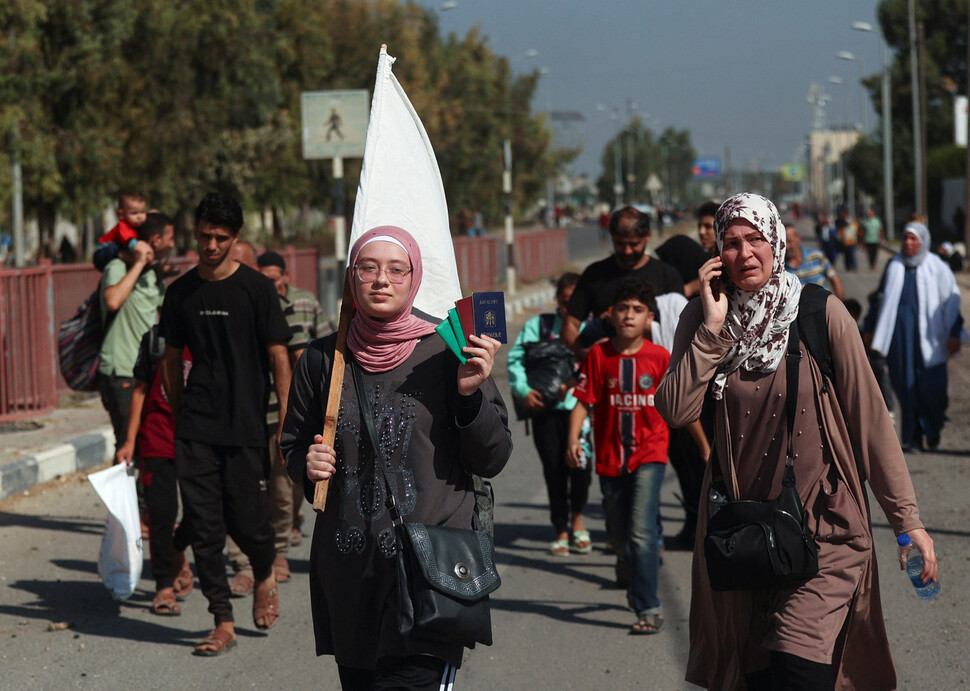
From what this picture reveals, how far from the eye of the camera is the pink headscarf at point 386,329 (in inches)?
139

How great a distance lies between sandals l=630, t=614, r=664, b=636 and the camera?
607 centimetres

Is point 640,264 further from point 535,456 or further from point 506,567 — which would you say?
point 535,456

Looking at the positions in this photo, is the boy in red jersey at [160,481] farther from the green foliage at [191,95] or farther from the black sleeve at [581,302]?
the green foliage at [191,95]

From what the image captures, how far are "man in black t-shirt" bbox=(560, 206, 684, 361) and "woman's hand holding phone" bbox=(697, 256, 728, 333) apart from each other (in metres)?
3.21

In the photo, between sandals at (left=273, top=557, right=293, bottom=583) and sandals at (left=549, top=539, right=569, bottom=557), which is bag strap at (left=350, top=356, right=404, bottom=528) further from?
sandals at (left=549, top=539, right=569, bottom=557)

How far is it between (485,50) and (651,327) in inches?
2033

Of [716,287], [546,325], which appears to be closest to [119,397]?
[546,325]

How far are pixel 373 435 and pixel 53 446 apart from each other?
311 inches

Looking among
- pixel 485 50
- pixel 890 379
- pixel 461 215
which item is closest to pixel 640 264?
pixel 890 379

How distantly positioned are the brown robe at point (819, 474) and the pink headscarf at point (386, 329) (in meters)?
0.71

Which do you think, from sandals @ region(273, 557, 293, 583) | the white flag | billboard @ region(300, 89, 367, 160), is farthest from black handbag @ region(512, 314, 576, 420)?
billboard @ region(300, 89, 367, 160)

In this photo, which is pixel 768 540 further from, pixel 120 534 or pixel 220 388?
pixel 120 534

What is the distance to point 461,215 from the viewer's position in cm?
5378

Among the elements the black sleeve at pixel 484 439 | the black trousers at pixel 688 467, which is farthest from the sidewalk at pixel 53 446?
the black sleeve at pixel 484 439
